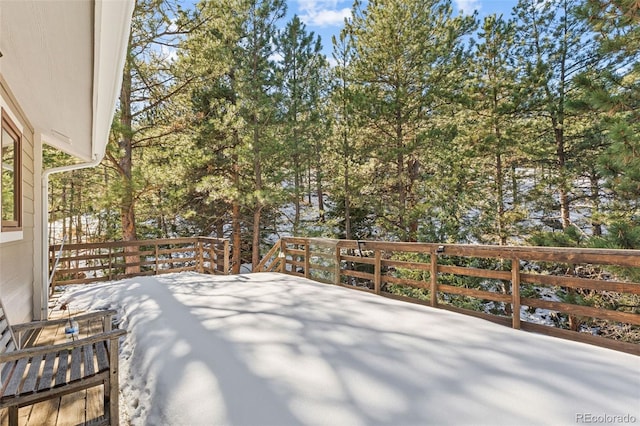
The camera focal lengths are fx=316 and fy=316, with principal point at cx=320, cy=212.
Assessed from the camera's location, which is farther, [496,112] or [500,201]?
[500,201]

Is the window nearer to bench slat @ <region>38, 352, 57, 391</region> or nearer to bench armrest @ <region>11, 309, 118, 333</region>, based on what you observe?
bench armrest @ <region>11, 309, 118, 333</region>

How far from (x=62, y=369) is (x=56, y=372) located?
4cm

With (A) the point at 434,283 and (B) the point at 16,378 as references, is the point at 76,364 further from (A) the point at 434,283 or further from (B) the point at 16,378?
(A) the point at 434,283

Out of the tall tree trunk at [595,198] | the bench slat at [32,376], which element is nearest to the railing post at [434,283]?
the bench slat at [32,376]

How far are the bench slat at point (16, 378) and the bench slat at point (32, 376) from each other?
3 centimetres

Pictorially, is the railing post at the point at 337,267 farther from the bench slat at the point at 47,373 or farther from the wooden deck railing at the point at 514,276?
the bench slat at the point at 47,373

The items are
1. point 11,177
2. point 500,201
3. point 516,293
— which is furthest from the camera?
point 500,201

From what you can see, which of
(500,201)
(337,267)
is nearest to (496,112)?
(500,201)

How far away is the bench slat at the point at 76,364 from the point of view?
1.80m

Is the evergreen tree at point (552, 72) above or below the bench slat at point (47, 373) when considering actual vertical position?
above

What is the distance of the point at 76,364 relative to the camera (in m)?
1.95

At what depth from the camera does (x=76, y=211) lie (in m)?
9.52

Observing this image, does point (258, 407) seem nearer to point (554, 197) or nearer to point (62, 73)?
point (62, 73)

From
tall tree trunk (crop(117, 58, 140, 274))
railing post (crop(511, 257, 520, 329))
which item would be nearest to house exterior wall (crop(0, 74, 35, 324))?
tall tree trunk (crop(117, 58, 140, 274))
